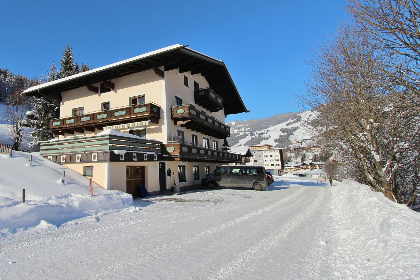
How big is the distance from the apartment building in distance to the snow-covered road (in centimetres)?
767

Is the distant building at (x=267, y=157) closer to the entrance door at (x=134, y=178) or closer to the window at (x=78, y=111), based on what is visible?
the window at (x=78, y=111)

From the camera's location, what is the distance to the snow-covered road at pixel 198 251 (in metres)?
4.27

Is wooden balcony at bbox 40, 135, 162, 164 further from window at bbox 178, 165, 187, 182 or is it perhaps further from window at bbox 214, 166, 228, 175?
window at bbox 214, 166, 228, 175

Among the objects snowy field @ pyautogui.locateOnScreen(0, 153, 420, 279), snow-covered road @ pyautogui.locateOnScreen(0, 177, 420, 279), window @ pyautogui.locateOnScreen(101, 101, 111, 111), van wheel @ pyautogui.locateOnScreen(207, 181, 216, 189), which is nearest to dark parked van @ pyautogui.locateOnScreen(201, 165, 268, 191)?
van wheel @ pyautogui.locateOnScreen(207, 181, 216, 189)

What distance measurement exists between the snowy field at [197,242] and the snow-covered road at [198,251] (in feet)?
0.07

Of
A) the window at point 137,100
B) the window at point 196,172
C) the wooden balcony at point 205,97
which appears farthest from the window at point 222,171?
the window at point 137,100

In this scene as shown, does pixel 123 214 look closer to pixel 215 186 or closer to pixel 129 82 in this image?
pixel 215 186

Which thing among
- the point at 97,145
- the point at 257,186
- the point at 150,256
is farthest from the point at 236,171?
the point at 150,256

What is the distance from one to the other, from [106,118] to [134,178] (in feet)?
25.3

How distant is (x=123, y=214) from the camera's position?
32.9 ft

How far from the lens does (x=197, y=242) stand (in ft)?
20.1

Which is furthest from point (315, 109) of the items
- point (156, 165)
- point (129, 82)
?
point (129, 82)

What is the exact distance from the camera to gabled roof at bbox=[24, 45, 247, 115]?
20234mm

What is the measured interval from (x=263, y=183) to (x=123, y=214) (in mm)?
14542
